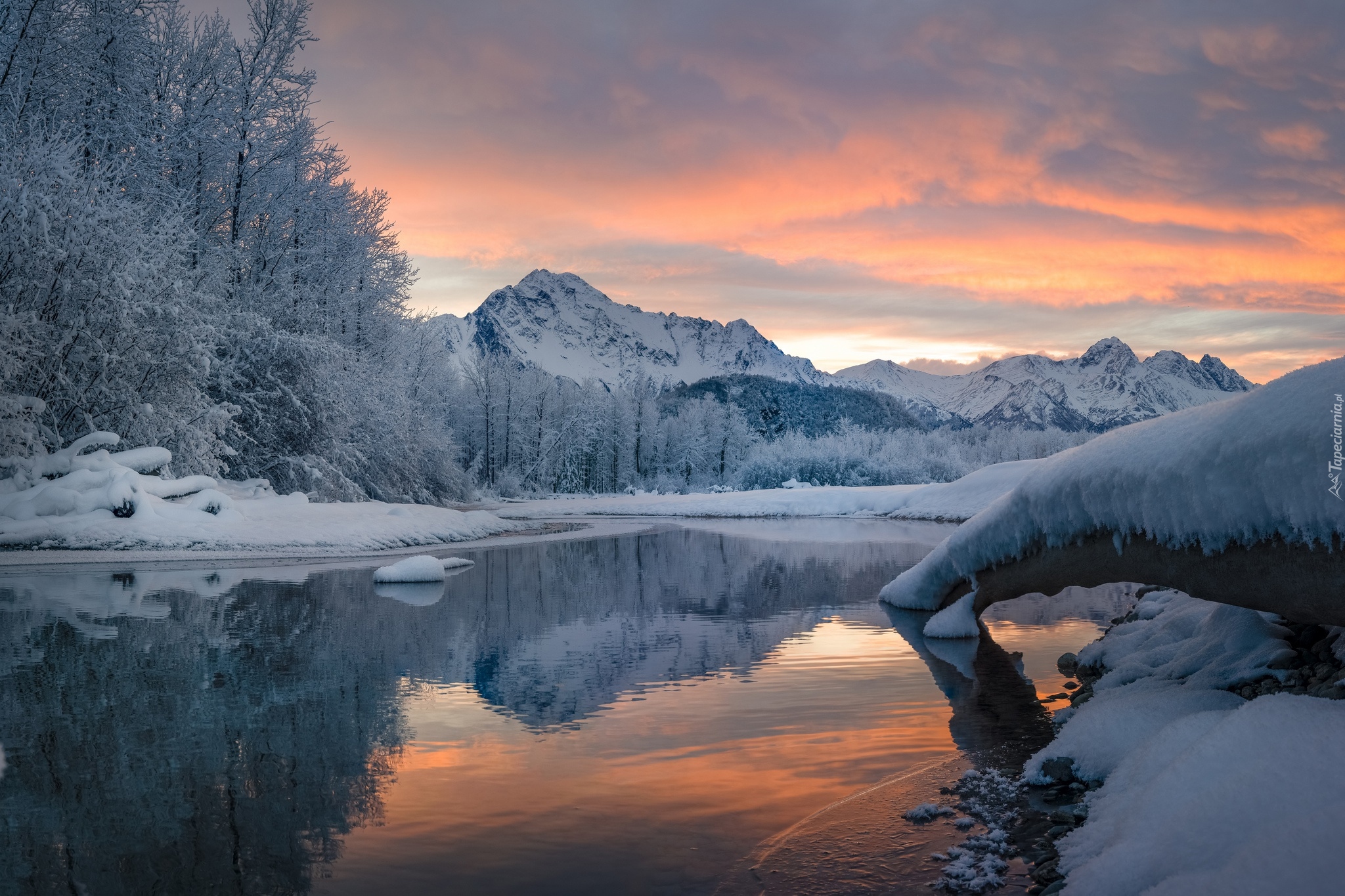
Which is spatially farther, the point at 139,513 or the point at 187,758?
the point at 139,513

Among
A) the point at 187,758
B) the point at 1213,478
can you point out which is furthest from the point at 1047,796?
the point at 187,758

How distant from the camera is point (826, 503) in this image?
169 ft

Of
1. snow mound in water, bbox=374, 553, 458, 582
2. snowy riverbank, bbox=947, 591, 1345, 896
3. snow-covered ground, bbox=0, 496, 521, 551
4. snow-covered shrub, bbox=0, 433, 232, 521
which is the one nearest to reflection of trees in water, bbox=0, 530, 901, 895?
snow mound in water, bbox=374, 553, 458, 582

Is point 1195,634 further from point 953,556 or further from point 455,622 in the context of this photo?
point 455,622

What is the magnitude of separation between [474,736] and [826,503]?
4608 centimetres

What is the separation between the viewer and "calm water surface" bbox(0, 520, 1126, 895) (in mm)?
4512

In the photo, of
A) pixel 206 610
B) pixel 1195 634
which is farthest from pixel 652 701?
pixel 206 610

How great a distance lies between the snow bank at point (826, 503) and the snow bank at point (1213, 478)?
31333 millimetres

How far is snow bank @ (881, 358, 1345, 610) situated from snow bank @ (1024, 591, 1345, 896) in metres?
1.14

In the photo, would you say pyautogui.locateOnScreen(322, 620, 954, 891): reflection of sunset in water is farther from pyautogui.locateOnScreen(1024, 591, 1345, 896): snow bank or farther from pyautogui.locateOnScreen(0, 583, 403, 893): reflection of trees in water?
pyautogui.locateOnScreen(1024, 591, 1345, 896): snow bank

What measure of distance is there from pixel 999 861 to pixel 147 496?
2072 cm

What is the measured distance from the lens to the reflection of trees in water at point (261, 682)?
15.4 feet

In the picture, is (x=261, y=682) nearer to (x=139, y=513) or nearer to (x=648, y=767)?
(x=648, y=767)

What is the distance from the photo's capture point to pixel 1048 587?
333 inches
